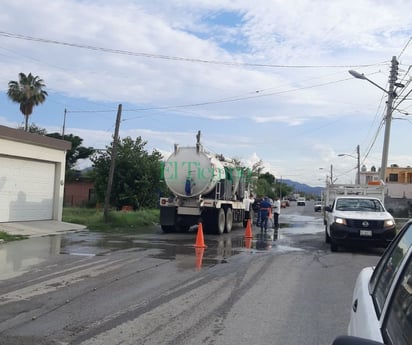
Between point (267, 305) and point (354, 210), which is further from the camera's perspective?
point (354, 210)

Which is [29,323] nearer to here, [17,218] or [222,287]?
[222,287]

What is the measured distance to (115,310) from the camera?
23.0 ft

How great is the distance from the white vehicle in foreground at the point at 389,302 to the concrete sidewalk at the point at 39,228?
15.5 meters

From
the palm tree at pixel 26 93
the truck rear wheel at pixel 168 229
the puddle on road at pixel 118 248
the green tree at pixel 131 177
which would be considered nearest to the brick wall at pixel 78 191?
the palm tree at pixel 26 93

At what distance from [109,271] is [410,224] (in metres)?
7.76

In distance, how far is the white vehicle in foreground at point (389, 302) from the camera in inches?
94.4

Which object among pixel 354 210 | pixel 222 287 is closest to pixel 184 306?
pixel 222 287

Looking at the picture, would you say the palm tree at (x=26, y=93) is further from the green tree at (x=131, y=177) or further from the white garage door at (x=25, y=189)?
the white garage door at (x=25, y=189)

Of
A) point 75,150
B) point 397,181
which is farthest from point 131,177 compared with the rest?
point 397,181

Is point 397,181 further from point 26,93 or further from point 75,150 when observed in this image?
point 26,93

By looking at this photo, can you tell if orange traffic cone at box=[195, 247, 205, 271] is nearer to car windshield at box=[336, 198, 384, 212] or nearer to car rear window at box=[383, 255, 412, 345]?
car windshield at box=[336, 198, 384, 212]

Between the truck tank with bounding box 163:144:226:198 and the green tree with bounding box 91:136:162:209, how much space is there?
11.5 metres

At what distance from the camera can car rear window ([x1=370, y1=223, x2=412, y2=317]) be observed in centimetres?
312

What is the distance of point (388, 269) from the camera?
137 inches
